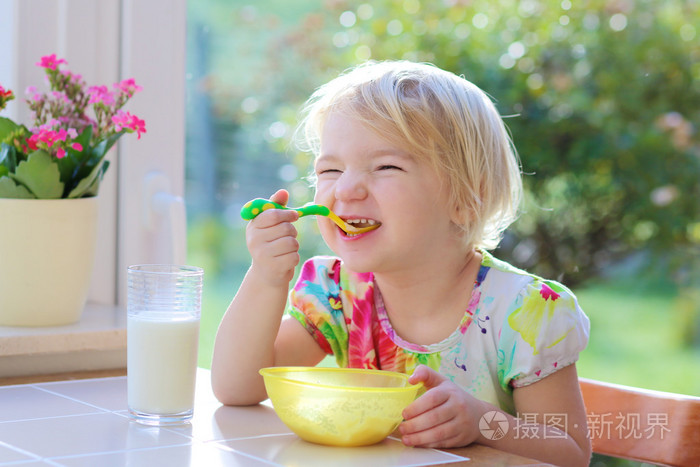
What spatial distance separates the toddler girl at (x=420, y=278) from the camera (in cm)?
108

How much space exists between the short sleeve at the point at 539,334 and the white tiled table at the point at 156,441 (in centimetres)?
27

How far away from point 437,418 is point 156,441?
273mm

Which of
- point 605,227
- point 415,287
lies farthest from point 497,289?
point 605,227

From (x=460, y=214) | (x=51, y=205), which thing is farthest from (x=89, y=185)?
(x=460, y=214)

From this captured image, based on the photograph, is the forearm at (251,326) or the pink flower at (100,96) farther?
the pink flower at (100,96)

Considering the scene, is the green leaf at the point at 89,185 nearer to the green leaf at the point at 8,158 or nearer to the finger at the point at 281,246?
the green leaf at the point at 8,158

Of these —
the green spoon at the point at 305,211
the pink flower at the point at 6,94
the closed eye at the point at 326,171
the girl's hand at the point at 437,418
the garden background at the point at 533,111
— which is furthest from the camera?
the garden background at the point at 533,111

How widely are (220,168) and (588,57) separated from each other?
1457 mm

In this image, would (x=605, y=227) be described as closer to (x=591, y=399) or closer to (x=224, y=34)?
(x=224, y=34)

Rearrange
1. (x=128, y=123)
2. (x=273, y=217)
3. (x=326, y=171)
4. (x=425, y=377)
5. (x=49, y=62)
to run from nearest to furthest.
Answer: (x=425, y=377) → (x=273, y=217) → (x=326, y=171) → (x=128, y=123) → (x=49, y=62)

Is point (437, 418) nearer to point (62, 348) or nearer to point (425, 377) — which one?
point (425, 377)

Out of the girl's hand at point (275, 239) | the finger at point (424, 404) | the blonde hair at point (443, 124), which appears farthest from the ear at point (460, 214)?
the finger at point (424, 404)

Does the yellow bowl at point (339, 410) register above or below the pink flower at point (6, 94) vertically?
below

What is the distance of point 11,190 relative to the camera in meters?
1.29
